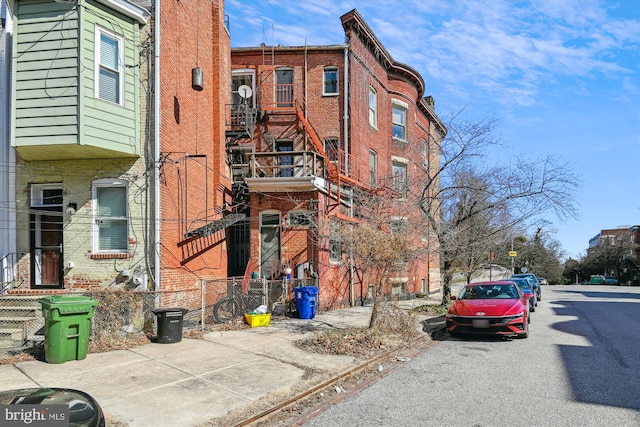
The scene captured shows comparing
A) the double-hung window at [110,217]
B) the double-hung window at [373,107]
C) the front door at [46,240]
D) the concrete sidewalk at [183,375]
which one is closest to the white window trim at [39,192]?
the front door at [46,240]

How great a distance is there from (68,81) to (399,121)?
16984mm

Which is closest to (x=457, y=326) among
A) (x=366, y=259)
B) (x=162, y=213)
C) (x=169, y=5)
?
(x=366, y=259)

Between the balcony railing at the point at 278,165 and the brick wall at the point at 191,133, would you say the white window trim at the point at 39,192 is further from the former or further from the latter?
the balcony railing at the point at 278,165

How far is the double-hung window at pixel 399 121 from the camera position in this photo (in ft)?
78.9

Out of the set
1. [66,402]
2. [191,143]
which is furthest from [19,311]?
[66,402]

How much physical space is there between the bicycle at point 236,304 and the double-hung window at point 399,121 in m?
13.5

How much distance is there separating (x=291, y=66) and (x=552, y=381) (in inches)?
619

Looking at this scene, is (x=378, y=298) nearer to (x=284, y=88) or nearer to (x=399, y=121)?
(x=284, y=88)

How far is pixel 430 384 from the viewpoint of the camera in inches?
299

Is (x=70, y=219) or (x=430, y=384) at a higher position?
(x=70, y=219)

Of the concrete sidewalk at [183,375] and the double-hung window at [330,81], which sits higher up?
the double-hung window at [330,81]

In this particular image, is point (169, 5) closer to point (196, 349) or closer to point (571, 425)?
point (196, 349)

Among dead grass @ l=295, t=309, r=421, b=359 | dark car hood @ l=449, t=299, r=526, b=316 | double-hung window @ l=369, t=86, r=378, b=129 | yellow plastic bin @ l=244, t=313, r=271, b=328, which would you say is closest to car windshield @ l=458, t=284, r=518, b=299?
dark car hood @ l=449, t=299, r=526, b=316

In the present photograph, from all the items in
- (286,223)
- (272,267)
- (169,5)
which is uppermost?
(169,5)
